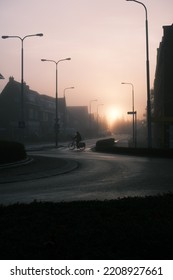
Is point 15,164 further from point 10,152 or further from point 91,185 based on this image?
point 91,185

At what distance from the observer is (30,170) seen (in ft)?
60.8

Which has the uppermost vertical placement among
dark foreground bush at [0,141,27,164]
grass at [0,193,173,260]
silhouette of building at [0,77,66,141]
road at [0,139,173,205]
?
silhouette of building at [0,77,66,141]

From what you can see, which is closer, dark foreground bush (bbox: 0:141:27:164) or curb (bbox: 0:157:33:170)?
curb (bbox: 0:157:33:170)

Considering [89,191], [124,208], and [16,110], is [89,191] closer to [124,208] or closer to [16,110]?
[124,208]

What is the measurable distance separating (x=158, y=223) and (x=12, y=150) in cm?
1540

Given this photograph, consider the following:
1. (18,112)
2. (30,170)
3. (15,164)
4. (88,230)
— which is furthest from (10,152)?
(18,112)

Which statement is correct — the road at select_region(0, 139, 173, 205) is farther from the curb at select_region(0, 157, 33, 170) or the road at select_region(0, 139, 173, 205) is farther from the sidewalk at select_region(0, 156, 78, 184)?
the curb at select_region(0, 157, 33, 170)

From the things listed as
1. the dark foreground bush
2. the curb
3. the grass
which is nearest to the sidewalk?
the curb

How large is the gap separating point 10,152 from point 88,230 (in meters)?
15.2

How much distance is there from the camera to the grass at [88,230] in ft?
17.7

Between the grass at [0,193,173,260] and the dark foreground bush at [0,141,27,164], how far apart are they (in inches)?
481

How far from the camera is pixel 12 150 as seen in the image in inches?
837

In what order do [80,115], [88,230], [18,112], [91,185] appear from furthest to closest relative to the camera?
[80,115] → [18,112] → [91,185] → [88,230]

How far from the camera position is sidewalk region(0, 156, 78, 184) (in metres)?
16.4
